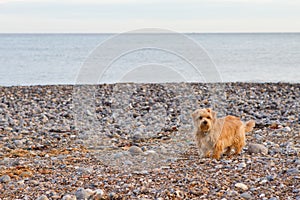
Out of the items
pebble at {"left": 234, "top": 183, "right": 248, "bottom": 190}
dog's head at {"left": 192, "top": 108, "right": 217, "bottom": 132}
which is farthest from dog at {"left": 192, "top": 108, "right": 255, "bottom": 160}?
pebble at {"left": 234, "top": 183, "right": 248, "bottom": 190}

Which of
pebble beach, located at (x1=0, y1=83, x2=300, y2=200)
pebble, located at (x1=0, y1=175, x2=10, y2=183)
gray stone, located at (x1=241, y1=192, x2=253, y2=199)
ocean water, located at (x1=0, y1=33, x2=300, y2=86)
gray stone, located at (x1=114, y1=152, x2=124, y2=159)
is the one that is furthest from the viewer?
ocean water, located at (x1=0, y1=33, x2=300, y2=86)

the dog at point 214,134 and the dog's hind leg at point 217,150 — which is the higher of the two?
the dog at point 214,134

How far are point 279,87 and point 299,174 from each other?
1331 centimetres

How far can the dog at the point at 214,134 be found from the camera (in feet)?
29.3

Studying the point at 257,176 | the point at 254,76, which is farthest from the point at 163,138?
the point at 254,76

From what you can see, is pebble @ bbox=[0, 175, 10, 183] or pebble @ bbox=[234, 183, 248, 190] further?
pebble @ bbox=[0, 175, 10, 183]

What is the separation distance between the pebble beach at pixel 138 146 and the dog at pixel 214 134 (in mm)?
205

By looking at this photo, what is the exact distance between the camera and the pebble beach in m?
7.20

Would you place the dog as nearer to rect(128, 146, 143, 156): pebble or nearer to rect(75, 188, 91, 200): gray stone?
rect(128, 146, 143, 156): pebble

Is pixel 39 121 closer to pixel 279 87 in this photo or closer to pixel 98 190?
pixel 98 190

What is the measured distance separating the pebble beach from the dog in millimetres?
205

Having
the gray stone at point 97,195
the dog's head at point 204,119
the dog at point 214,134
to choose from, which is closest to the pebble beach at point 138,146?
the gray stone at point 97,195

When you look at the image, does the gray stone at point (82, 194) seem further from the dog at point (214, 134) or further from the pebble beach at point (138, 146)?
the dog at point (214, 134)

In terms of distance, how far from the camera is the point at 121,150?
10383 millimetres
